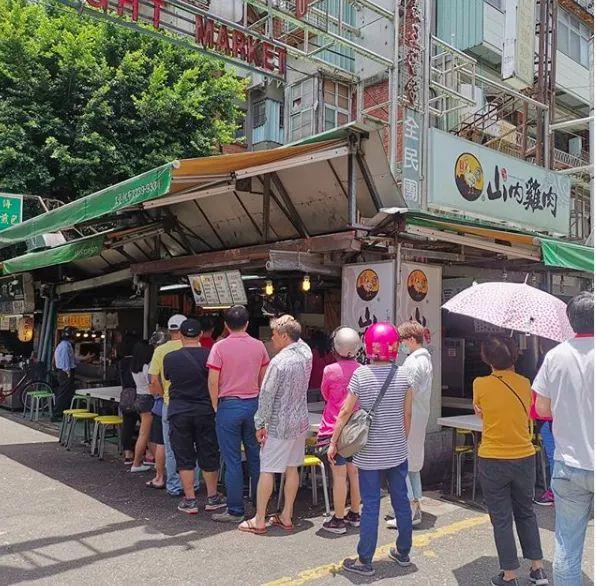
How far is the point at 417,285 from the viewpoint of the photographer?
6.81 meters

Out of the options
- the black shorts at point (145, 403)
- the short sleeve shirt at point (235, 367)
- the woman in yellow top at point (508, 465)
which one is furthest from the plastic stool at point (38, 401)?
the woman in yellow top at point (508, 465)

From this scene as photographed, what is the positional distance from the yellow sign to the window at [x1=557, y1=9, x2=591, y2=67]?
56.3 feet

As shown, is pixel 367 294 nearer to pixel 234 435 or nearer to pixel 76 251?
pixel 234 435

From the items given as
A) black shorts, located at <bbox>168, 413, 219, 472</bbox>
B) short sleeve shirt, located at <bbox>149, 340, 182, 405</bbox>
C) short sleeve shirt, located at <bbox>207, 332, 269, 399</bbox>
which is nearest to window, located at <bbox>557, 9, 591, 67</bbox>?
short sleeve shirt, located at <bbox>149, 340, 182, 405</bbox>

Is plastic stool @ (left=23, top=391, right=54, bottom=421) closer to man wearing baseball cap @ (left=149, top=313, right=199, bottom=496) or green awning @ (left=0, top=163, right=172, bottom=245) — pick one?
green awning @ (left=0, top=163, right=172, bottom=245)

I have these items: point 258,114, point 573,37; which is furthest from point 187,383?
point 573,37

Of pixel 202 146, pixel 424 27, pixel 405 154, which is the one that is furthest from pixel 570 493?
pixel 202 146

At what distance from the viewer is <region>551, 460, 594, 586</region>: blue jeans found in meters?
Result: 3.16

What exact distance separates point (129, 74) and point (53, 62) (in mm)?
1589

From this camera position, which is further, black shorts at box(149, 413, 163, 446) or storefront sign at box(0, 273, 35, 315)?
storefront sign at box(0, 273, 35, 315)

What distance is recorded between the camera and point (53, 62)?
13.1m

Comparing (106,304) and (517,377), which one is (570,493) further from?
(106,304)

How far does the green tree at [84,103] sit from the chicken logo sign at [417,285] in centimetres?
848

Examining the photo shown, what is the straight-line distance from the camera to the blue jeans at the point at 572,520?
124 inches
